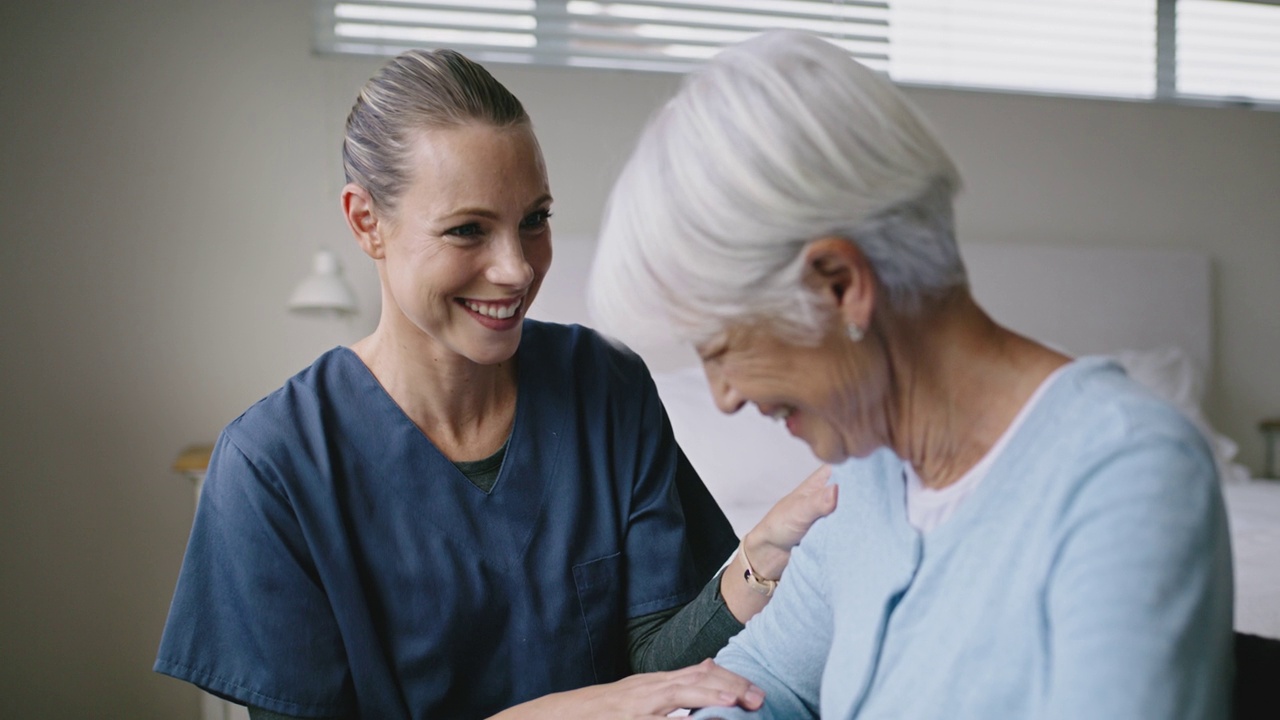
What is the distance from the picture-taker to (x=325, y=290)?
2633mm

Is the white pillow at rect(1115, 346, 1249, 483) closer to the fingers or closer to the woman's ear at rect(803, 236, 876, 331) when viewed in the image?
the fingers

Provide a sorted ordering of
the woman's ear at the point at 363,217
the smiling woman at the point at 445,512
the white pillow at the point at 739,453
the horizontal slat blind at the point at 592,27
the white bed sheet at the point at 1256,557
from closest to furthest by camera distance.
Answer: the smiling woman at the point at 445,512 < the woman's ear at the point at 363,217 < the white bed sheet at the point at 1256,557 < the white pillow at the point at 739,453 < the horizontal slat blind at the point at 592,27

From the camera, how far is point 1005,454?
747 mm

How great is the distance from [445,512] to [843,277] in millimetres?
718

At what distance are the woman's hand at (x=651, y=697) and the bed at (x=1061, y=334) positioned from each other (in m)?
1.18

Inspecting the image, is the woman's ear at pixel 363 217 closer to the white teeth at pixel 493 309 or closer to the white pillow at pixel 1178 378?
the white teeth at pixel 493 309

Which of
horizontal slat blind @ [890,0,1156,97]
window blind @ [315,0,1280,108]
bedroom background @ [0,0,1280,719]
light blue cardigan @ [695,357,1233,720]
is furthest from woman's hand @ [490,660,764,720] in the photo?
horizontal slat blind @ [890,0,1156,97]

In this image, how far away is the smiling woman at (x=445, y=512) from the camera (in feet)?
3.74

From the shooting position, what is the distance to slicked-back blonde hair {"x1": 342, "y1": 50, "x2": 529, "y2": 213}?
1193 mm

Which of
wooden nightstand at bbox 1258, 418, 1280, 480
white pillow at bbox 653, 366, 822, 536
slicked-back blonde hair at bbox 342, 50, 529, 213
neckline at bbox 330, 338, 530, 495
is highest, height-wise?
slicked-back blonde hair at bbox 342, 50, 529, 213

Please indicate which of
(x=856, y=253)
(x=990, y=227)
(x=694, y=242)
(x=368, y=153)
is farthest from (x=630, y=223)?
(x=990, y=227)

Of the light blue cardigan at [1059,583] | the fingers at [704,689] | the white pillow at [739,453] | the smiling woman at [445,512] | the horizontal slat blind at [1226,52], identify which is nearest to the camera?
the light blue cardigan at [1059,583]

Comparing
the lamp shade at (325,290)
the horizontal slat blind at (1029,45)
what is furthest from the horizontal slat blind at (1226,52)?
the lamp shade at (325,290)

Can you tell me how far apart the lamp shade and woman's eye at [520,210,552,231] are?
1.53 meters
